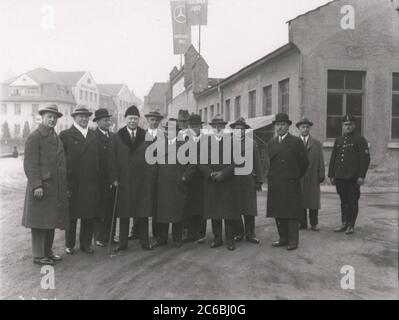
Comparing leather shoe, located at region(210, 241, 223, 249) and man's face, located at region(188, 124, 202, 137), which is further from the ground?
man's face, located at region(188, 124, 202, 137)

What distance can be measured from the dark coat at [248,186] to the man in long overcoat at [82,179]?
2.08 metres

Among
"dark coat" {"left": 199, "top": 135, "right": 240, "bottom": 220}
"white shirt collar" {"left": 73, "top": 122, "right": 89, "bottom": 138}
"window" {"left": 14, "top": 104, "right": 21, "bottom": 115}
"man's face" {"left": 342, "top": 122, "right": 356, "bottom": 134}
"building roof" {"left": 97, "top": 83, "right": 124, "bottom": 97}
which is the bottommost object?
"dark coat" {"left": 199, "top": 135, "right": 240, "bottom": 220}

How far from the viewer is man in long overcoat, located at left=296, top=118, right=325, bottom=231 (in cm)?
808

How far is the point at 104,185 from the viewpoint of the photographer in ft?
22.5

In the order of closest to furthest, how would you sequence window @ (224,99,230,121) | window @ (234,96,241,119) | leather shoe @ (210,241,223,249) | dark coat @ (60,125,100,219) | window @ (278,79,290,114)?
1. dark coat @ (60,125,100,219)
2. leather shoe @ (210,241,223,249)
3. window @ (278,79,290,114)
4. window @ (234,96,241,119)
5. window @ (224,99,230,121)

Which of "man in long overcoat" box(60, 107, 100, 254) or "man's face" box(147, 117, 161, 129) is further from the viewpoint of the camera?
"man's face" box(147, 117, 161, 129)

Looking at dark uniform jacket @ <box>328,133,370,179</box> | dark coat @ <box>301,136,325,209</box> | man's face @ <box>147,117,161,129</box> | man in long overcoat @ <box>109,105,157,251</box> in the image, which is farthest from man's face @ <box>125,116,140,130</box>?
dark uniform jacket @ <box>328,133,370,179</box>

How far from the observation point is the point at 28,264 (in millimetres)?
5863

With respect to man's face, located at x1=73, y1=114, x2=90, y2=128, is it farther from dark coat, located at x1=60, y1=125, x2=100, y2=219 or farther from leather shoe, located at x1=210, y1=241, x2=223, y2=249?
leather shoe, located at x1=210, y1=241, x2=223, y2=249

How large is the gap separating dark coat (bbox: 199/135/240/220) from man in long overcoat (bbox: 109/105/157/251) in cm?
82

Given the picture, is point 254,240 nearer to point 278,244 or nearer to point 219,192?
point 278,244

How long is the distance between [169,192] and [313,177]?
2.93 meters

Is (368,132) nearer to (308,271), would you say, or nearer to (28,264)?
(308,271)

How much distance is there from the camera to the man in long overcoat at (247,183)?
689 cm
